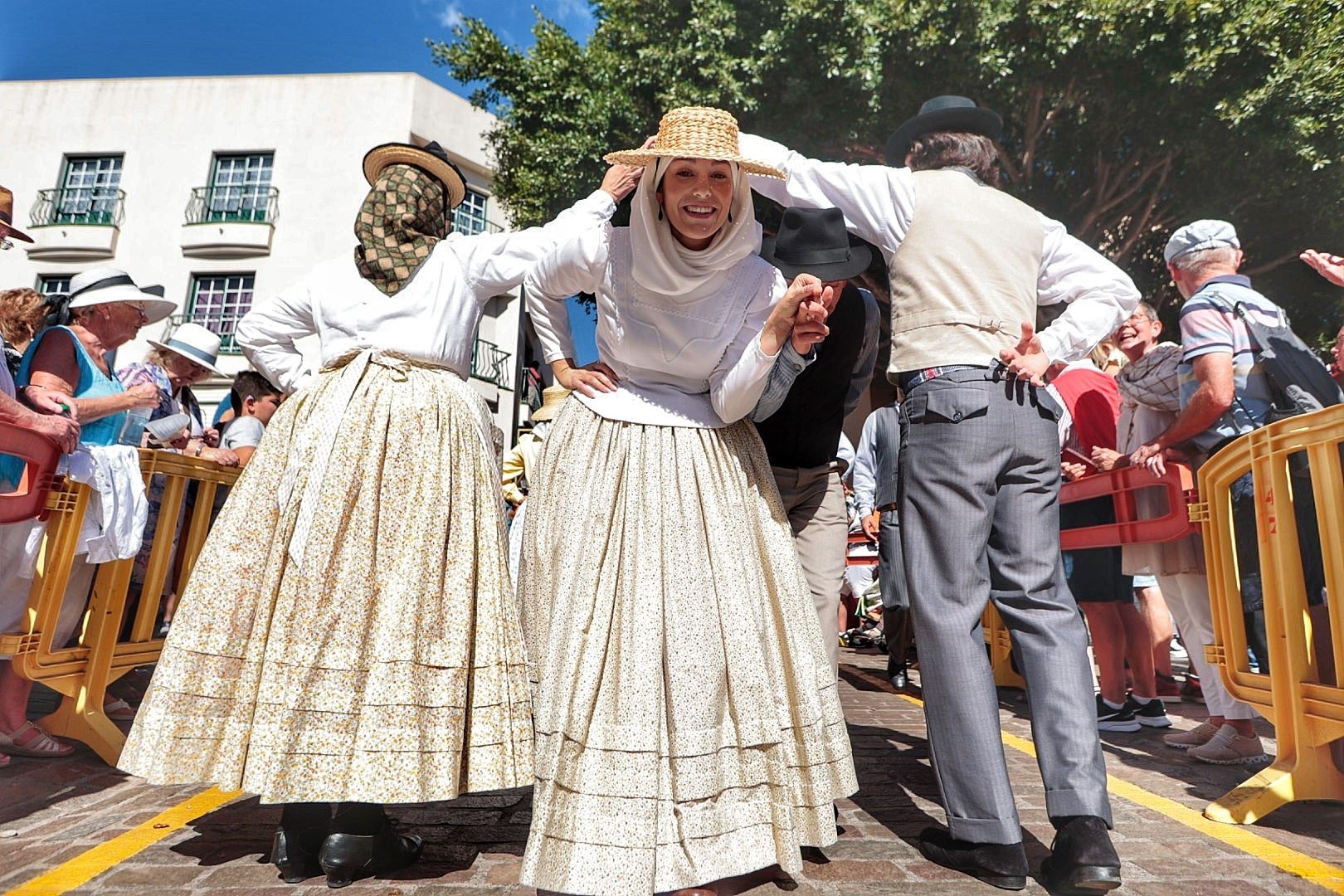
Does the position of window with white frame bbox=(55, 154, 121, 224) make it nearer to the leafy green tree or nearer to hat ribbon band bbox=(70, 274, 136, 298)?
the leafy green tree

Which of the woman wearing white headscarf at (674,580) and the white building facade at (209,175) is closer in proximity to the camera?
the woman wearing white headscarf at (674,580)

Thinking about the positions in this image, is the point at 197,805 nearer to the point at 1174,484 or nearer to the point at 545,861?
the point at 545,861

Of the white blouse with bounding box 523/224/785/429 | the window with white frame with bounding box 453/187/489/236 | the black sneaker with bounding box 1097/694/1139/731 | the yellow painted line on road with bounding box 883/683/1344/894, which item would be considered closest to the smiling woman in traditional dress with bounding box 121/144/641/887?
the white blouse with bounding box 523/224/785/429

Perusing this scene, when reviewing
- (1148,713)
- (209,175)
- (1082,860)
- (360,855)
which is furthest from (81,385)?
(209,175)

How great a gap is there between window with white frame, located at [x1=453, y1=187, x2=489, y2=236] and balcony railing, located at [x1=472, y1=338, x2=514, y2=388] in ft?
10.1

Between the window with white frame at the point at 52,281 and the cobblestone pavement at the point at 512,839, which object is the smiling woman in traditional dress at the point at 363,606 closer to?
the cobblestone pavement at the point at 512,839

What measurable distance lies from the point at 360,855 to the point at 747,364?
169 cm

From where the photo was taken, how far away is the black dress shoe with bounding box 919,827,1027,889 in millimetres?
2262

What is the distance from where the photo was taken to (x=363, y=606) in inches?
91.7

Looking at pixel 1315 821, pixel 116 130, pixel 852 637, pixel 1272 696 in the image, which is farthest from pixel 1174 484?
pixel 116 130

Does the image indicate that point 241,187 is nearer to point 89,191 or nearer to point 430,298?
point 89,191

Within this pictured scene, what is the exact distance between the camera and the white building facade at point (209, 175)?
20531 millimetres

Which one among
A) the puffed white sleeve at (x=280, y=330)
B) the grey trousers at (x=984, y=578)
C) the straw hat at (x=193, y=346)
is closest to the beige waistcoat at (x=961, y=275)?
the grey trousers at (x=984, y=578)

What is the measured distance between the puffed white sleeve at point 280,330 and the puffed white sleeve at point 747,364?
4.63ft
